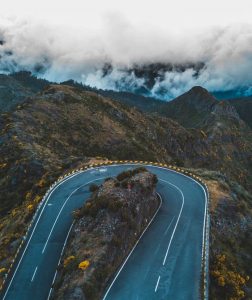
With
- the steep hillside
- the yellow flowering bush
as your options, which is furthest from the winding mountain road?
the steep hillside

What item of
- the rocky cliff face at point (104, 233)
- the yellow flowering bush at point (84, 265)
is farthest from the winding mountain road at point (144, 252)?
the yellow flowering bush at point (84, 265)

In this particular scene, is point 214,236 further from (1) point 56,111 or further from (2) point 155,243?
(1) point 56,111

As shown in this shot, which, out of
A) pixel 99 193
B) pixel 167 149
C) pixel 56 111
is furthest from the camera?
pixel 167 149

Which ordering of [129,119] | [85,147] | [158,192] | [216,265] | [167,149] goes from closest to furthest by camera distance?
[216,265] < [158,192] < [85,147] < [129,119] < [167,149]

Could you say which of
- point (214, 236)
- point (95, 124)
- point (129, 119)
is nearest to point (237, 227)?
point (214, 236)

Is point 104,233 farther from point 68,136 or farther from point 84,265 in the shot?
point 68,136

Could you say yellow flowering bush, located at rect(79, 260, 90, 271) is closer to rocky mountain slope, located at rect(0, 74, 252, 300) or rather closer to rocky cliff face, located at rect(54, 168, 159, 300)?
rocky cliff face, located at rect(54, 168, 159, 300)
